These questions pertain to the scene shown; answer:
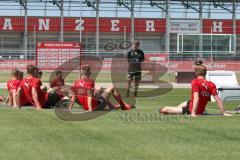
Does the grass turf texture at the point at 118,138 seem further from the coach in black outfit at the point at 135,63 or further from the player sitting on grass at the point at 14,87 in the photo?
the coach in black outfit at the point at 135,63

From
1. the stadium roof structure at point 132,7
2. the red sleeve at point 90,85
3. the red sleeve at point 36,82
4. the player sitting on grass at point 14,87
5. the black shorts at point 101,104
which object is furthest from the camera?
the stadium roof structure at point 132,7

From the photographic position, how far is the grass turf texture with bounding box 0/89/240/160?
25.5 feet

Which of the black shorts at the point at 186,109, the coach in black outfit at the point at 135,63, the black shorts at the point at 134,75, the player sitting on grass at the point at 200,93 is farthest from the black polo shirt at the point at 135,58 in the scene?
the player sitting on grass at the point at 200,93

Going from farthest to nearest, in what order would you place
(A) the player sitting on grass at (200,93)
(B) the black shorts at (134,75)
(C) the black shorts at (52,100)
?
(B) the black shorts at (134,75), (C) the black shorts at (52,100), (A) the player sitting on grass at (200,93)

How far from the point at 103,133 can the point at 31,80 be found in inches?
209

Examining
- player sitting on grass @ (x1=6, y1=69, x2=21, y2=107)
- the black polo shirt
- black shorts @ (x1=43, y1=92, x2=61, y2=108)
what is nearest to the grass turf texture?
black shorts @ (x1=43, y1=92, x2=61, y2=108)

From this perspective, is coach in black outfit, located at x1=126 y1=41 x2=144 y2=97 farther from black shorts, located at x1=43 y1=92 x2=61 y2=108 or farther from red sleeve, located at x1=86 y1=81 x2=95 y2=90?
red sleeve, located at x1=86 y1=81 x2=95 y2=90

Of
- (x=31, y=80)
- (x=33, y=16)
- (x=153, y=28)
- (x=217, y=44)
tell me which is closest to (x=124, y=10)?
(x=153, y=28)

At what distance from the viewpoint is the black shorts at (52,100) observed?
15.6 meters

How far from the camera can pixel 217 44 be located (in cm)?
4891

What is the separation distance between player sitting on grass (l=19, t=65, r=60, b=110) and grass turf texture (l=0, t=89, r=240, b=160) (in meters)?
1.79

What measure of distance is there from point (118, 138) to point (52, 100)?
21.7ft

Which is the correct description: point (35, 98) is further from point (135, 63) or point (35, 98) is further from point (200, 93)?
point (135, 63)

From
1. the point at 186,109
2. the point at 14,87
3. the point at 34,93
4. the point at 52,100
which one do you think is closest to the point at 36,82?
the point at 34,93
